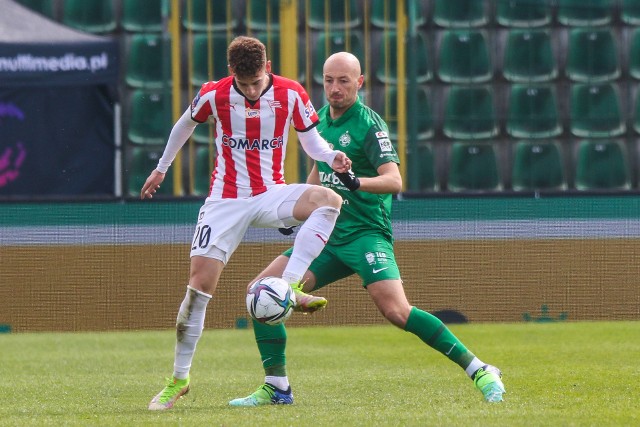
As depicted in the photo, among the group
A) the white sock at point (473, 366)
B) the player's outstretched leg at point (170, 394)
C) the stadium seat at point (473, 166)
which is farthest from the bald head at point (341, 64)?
the stadium seat at point (473, 166)

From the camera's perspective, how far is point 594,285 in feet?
39.0

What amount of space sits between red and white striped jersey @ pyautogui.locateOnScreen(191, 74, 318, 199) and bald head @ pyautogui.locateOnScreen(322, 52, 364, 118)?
0.66 feet

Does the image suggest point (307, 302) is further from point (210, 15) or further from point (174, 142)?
point (210, 15)

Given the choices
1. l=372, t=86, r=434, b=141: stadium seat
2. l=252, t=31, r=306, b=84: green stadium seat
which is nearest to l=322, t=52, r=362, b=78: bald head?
l=372, t=86, r=434, b=141: stadium seat

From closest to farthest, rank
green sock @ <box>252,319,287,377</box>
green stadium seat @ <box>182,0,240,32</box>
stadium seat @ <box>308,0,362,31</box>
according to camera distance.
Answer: green sock @ <box>252,319,287,377</box>
stadium seat @ <box>308,0,362,31</box>
green stadium seat @ <box>182,0,240,32</box>

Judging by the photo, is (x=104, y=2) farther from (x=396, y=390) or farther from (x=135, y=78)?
(x=396, y=390)

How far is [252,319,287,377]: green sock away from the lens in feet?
22.7

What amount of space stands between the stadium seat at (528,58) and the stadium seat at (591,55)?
0.24 meters

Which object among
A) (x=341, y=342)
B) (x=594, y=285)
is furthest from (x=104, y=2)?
(x=594, y=285)

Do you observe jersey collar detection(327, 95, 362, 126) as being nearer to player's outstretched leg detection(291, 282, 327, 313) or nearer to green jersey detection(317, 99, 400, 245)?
green jersey detection(317, 99, 400, 245)

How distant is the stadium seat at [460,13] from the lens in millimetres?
14906

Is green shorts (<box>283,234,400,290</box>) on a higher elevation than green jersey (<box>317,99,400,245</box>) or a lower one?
lower

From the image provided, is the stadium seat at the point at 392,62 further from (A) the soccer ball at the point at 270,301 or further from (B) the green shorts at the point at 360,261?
(A) the soccer ball at the point at 270,301

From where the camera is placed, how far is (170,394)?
6684mm
